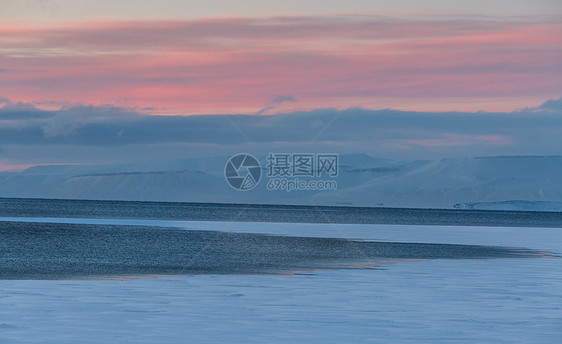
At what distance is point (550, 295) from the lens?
24188 millimetres

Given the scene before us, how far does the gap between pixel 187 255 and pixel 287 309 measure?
18.7 meters

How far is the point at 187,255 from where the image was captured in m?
38.7

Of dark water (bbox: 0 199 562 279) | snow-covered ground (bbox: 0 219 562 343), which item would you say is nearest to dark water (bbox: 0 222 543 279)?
dark water (bbox: 0 199 562 279)

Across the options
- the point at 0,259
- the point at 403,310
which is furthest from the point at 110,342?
the point at 0,259

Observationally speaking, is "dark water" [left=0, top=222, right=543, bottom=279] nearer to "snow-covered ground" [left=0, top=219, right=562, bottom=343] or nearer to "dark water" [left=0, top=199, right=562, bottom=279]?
"dark water" [left=0, top=199, right=562, bottom=279]

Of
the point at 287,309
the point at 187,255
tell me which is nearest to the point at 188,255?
the point at 187,255

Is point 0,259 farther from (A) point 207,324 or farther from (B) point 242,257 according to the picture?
(A) point 207,324

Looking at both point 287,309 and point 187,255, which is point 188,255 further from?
point 287,309

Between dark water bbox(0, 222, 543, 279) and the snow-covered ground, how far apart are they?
3.40 m

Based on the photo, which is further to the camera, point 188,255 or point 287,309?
point 188,255

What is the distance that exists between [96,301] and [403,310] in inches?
262

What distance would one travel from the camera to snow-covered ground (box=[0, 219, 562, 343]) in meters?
16.8

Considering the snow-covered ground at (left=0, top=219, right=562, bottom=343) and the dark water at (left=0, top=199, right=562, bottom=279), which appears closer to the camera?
the snow-covered ground at (left=0, top=219, right=562, bottom=343)

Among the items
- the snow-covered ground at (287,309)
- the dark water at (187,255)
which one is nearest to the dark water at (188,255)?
the dark water at (187,255)
